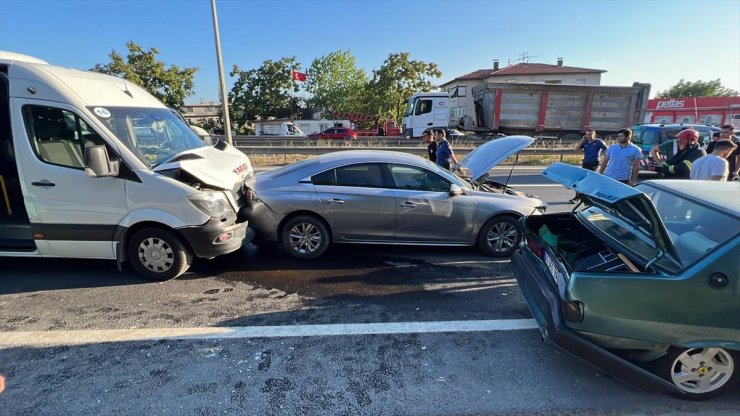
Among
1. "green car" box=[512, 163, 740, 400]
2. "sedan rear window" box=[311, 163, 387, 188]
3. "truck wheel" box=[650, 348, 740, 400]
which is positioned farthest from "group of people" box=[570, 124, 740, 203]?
"sedan rear window" box=[311, 163, 387, 188]

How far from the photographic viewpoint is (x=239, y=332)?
3.21 meters

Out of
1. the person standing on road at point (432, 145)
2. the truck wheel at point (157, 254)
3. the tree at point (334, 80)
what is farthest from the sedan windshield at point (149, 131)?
the tree at point (334, 80)

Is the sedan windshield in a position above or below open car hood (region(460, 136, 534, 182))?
above

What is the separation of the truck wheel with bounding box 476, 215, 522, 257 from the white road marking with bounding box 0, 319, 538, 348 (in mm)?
1619

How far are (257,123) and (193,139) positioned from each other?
37482 mm

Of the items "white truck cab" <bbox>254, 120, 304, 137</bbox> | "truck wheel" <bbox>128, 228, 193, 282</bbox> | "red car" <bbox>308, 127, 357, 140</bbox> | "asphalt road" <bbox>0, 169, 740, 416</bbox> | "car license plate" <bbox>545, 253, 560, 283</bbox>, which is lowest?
"asphalt road" <bbox>0, 169, 740, 416</bbox>

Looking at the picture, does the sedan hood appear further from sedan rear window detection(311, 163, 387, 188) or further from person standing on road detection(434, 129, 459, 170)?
person standing on road detection(434, 129, 459, 170)

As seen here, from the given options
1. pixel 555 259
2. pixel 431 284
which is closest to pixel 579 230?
pixel 555 259

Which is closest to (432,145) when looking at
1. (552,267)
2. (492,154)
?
(492,154)

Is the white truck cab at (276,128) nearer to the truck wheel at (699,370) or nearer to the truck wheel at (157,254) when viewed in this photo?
the truck wheel at (157,254)

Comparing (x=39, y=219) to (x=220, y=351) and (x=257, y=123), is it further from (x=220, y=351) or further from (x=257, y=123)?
(x=257, y=123)

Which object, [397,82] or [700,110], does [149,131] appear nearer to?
[397,82]

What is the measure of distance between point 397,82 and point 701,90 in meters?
59.0

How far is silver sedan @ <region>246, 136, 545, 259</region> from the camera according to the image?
470 cm
